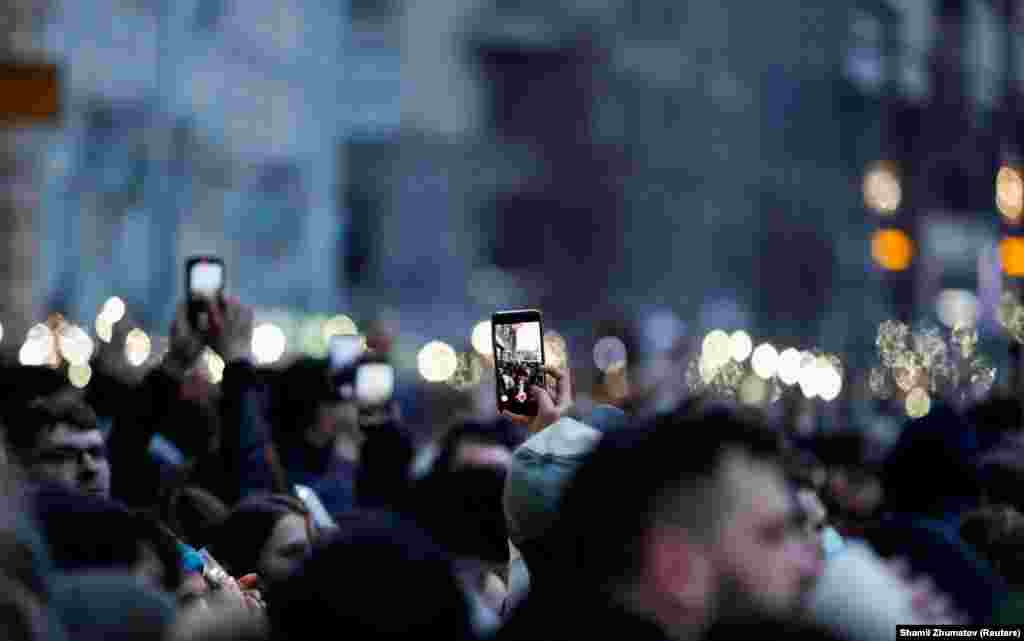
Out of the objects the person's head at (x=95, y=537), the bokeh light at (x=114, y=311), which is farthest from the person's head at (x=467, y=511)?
the bokeh light at (x=114, y=311)

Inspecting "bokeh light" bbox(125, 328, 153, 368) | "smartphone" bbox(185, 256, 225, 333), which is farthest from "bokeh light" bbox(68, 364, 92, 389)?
"smartphone" bbox(185, 256, 225, 333)

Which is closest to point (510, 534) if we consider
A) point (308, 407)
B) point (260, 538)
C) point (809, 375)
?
point (260, 538)

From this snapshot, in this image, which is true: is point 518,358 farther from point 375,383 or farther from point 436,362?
point 436,362

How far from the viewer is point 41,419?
7082 mm

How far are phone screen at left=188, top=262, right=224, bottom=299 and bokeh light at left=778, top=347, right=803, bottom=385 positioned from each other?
112 feet

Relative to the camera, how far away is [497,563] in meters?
7.11

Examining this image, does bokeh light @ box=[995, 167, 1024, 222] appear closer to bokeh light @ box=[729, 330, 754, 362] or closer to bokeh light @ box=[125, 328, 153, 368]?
bokeh light @ box=[125, 328, 153, 368]

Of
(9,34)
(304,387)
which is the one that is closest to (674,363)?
(304,387)

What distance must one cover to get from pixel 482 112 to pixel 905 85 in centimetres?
7186

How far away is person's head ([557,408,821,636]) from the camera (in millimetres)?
3912

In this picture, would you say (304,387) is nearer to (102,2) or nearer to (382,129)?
(102,2)

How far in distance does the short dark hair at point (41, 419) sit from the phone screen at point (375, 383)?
97.7 inches

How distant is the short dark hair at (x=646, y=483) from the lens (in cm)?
396

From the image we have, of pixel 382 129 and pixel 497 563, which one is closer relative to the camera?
pixel 497 563
